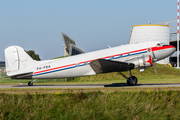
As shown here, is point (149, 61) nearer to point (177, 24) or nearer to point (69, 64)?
point (69, 64)

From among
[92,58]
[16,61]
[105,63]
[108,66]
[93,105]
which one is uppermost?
[92,58]

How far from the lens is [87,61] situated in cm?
2352

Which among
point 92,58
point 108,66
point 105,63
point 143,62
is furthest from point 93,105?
point 143,62

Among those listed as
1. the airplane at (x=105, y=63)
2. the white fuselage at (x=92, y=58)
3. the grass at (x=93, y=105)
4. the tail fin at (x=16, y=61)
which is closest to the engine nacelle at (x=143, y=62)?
the airplane at (x=105, y=63)

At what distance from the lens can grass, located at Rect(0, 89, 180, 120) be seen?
14344 mm

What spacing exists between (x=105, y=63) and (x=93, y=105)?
6.96m

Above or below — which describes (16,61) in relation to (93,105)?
above

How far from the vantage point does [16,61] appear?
25.7 m

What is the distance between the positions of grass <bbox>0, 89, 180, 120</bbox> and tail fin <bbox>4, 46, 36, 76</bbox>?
8543mm

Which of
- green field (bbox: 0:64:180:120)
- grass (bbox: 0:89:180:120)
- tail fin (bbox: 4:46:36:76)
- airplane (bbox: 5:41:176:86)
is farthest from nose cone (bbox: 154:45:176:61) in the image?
tail fin (bbox: 4:46:36:76)

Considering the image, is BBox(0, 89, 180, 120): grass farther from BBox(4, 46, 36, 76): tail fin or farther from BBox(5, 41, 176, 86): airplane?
BBox(4, 46, 36, 76): tail fin

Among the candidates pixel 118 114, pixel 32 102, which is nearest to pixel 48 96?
pixel 32 102

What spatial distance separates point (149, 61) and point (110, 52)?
14.9ft

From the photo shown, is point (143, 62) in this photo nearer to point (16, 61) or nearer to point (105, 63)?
point (105, 63)
